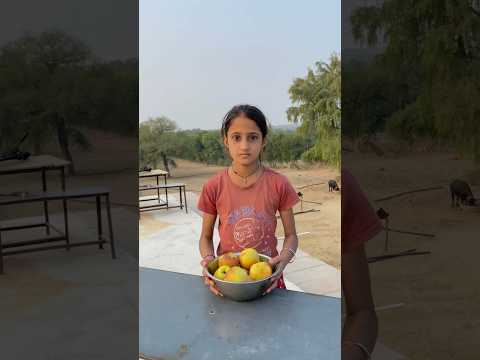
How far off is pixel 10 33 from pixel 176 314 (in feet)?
3.03

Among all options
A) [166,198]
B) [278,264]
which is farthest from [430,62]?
[166,198]

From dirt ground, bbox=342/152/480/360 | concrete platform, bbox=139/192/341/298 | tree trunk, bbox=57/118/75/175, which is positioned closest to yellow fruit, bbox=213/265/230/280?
dirt ground, bbox=342/152/480/360

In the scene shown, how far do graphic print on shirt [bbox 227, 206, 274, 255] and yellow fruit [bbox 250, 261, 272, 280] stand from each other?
0.77 ft

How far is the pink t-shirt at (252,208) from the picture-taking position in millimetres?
1641

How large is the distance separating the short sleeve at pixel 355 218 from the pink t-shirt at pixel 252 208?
46cm

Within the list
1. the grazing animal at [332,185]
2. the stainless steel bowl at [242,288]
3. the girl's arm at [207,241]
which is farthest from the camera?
the grazing animal at [332,185]

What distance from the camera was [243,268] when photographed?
146 cm

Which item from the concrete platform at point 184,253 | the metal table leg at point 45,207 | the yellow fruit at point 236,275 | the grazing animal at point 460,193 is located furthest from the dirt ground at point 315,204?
the grazing animal at point 460,193

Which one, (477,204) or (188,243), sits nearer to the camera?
(477,204)

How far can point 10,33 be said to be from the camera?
4.76ft

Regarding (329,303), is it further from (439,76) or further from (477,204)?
(439,76)

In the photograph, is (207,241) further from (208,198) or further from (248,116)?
(248,116)

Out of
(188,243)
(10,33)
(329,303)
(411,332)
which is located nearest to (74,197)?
(10,33)

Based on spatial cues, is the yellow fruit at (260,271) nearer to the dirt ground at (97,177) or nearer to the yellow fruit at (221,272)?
the yellow fruit at (221,272)
